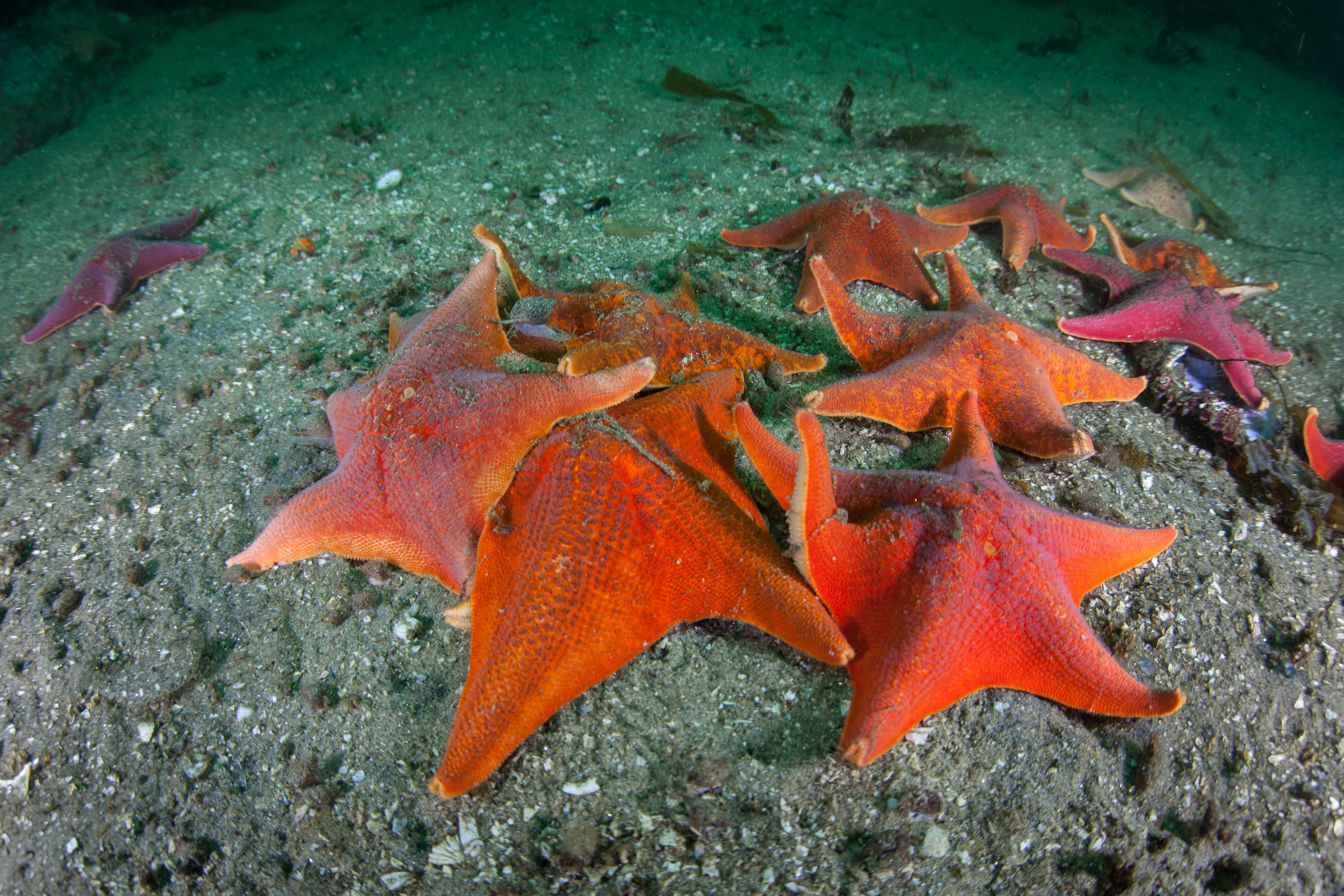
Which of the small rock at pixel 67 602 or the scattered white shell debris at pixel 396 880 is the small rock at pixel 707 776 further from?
the small rock at pixel 67 602

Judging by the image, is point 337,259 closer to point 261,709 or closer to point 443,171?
point 443,171

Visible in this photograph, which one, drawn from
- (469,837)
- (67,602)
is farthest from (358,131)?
(469,837)

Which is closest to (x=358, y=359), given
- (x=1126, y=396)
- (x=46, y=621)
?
(x=46, y=621)

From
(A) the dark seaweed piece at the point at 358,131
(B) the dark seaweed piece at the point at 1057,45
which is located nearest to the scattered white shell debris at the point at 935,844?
(A) the dark seaweed piece at the point at 358,131

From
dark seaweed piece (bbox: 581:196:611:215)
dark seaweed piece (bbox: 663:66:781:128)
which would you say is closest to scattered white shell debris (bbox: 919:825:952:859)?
dark seaweed piece (bbox: 581:196:611:215)

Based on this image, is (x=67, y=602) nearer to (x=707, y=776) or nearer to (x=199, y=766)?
(x=199, y=766)

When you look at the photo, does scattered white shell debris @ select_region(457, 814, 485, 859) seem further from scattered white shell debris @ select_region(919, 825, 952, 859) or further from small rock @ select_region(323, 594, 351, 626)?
scattered white shell debris @ select_region(919, 825, 952, 859)
